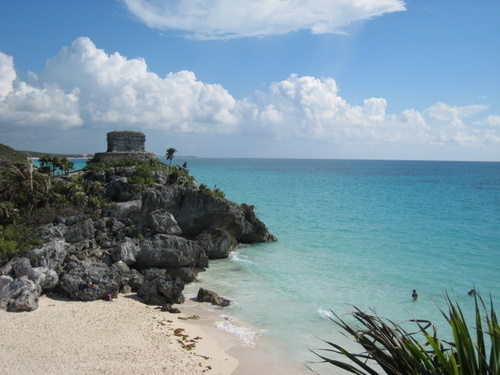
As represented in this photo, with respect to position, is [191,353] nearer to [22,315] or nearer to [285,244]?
[22,315]

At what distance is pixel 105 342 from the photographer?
12.6 metres

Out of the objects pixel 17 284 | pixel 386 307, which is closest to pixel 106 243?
pixel 17 284

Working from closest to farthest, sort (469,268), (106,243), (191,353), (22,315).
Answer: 1. (191,353)
2. (22,315)
3. (106,243)
4. (469,268)

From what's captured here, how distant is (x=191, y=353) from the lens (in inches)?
482

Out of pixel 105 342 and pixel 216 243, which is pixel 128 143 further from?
pixel 105 342

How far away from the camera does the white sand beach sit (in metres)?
11.2

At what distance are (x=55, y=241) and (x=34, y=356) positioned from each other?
26.6 feet

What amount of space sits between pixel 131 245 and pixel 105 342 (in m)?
7.73

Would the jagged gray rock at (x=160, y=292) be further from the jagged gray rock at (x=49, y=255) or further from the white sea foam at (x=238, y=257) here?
the white sea foam at (x=238, y=257)

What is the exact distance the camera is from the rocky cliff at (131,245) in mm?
16172

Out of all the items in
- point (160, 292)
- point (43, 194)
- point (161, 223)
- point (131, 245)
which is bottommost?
point (160, 292)

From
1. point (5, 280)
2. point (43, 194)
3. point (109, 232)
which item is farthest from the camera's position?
point (43, 194)

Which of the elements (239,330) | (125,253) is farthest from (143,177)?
(239,330)

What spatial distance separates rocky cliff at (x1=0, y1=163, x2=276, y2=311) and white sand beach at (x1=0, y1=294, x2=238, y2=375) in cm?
88
